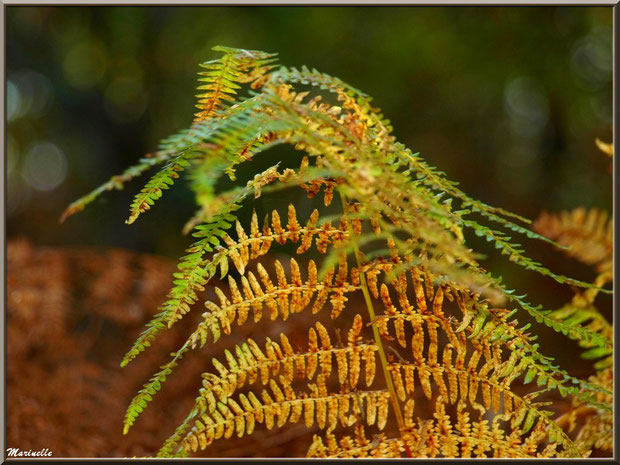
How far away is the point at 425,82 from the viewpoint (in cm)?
313

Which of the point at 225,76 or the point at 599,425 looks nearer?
the point at 225,76

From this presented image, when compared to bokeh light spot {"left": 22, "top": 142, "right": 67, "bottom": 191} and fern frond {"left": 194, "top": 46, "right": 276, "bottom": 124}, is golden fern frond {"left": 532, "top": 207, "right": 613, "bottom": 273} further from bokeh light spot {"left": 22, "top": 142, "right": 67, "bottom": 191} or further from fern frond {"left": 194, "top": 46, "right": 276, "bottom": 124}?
bokeh light spot {"left": 22, "top": 142, "right": 67, "bottom": 191}

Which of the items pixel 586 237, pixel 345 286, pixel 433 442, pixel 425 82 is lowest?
pixel 433 442

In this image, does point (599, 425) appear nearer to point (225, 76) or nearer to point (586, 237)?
point (586, 237)

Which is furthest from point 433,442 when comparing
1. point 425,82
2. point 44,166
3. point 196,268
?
point 44,166

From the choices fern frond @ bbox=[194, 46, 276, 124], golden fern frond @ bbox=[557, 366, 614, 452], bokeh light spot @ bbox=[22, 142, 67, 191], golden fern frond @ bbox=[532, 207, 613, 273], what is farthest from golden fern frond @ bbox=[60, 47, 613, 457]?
bokeh light spot @ bbox=[22, 142, 67, 191]

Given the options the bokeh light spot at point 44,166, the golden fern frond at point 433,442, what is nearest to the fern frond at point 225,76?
the golden fern frond at point 433,442

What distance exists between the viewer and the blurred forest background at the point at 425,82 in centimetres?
303

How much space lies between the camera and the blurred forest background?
303 centimetres

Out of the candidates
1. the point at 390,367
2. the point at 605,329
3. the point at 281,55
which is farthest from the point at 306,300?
the point at 281,55

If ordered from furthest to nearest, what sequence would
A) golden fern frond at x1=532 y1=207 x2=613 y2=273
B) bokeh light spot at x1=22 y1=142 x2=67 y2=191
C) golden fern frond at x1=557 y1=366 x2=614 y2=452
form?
bokeh light spot at x1=22 y1=142 x2=67 y2=191, golden fern frond at x1=532 y1=207 x2=613 y2=273, golden fern frond at x1=557 y1=366 x2=614 y2=452

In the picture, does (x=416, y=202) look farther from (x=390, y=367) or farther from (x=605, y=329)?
(x=605, y=329)

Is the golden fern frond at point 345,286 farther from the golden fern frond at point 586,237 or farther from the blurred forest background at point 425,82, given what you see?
the blurred forest background at point 425,82

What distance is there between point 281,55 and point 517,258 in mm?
2639
